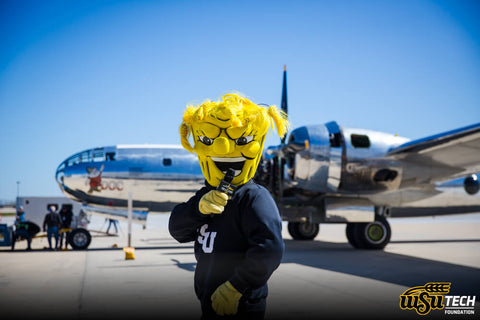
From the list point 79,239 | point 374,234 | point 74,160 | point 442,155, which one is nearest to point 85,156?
point 74,160

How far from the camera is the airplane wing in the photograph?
984 cm

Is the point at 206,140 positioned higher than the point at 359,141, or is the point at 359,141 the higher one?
the point at 359,141

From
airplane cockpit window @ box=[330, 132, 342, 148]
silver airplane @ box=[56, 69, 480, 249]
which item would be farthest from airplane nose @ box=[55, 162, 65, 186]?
airplane cockpit window @ box=[330, 132, 342, 148]

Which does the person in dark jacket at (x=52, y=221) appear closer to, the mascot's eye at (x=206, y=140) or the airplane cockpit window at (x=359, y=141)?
the airplane cockpit window at (x=359, y=141)

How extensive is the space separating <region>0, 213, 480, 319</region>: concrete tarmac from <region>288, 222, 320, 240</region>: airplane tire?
5051 millimetres

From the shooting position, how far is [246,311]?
2.46 m

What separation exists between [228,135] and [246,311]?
104 centimetres

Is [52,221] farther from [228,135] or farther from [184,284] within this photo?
[228,135]

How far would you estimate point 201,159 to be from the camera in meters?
2.85

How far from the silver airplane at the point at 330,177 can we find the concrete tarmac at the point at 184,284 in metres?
1.52

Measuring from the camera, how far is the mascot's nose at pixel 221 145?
2.65 metres

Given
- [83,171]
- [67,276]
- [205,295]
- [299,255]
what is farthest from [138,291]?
[83,171]

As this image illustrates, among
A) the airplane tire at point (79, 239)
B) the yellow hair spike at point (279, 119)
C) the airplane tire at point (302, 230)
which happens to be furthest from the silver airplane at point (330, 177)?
the yellow hair spike at point (279, 119)

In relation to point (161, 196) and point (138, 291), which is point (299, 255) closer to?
point (161, 196)
